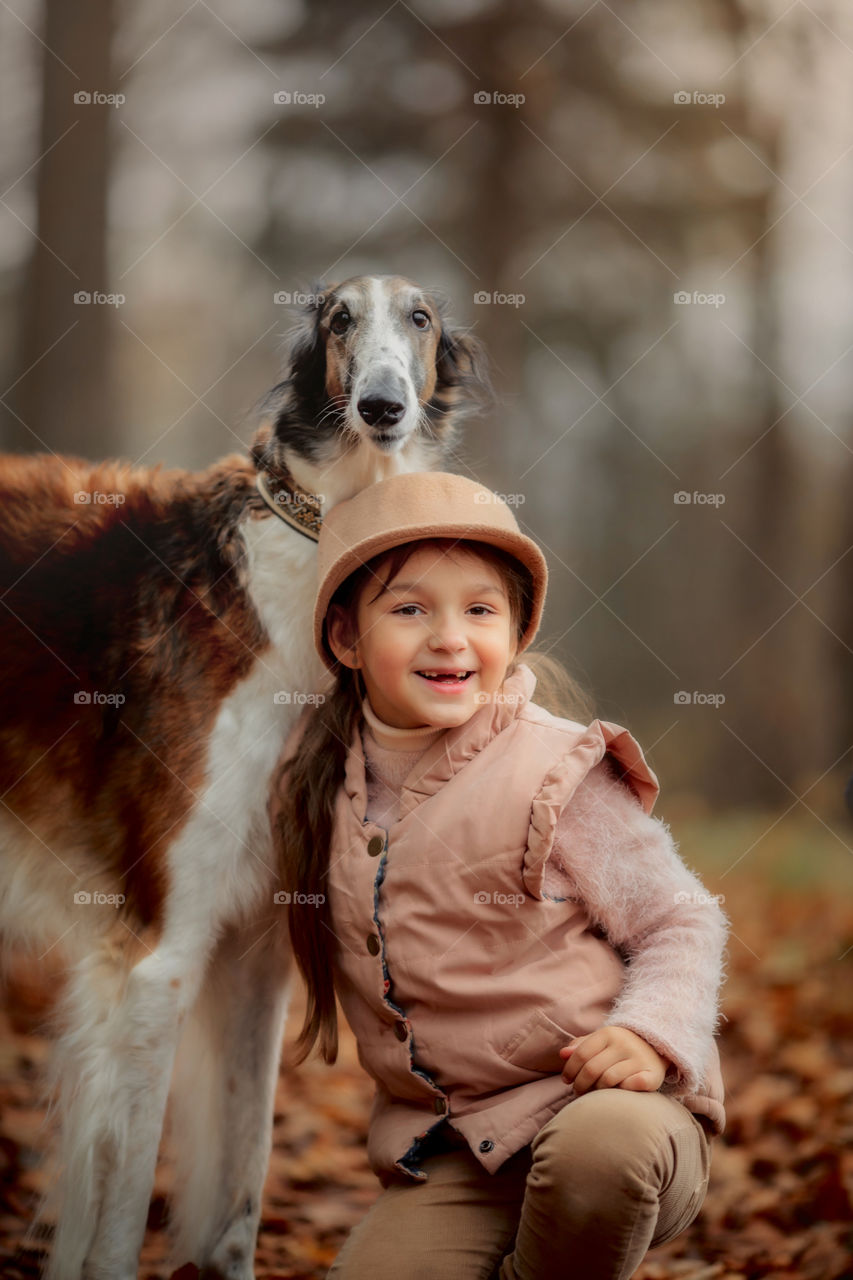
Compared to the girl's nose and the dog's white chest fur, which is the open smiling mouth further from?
→ the dog's white chest fur

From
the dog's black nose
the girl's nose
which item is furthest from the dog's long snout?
the girl's nose

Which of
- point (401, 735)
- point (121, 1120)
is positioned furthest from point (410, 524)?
point (121, 1120)

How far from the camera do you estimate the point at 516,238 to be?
102 inches

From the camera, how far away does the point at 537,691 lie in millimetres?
2090

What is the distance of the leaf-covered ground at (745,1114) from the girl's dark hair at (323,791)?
759 mm

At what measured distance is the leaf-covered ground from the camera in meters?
2.39

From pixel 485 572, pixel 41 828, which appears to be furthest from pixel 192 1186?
pixel 485 572

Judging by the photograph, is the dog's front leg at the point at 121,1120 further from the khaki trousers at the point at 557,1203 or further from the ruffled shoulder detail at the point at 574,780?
the ruffled shoulder detail at the point at 574,780

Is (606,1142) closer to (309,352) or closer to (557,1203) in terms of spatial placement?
(557,1203)

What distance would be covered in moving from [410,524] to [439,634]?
178 millimetres

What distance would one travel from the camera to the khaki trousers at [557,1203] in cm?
139

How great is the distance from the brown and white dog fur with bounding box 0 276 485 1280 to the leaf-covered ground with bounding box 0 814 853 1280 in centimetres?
37

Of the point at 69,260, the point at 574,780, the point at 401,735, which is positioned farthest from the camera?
the point at 69,260

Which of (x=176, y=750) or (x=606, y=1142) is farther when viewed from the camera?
(x=176, y=750)
